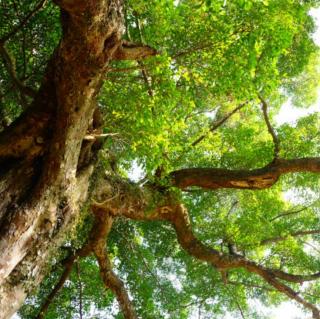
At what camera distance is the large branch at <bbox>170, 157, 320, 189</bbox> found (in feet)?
18.8

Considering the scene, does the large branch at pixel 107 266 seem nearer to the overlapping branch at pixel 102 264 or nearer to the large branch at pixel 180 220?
the overlapping branch at pixel 102 264

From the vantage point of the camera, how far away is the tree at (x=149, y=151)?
148 inches

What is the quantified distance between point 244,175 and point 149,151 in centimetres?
185

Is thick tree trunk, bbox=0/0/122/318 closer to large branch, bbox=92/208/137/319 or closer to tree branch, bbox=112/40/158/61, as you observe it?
tree branch, bbox=112/40/158/61

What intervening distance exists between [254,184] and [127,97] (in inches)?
89.1

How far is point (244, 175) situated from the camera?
5.88 meters

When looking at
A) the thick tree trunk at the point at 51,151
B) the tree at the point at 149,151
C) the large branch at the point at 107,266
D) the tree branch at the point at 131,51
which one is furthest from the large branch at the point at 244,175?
the tree branch at the point at 131,51

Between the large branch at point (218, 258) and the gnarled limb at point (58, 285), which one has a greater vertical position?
the large branch at point (218, 258)

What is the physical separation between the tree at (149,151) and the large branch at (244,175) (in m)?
0.02

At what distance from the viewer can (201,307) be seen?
25.8 ft

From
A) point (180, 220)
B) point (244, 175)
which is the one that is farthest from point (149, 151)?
point (180, 220)

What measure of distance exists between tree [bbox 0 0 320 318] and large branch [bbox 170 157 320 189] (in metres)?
0.02

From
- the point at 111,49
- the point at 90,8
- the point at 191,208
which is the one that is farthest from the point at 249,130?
the point at 90,8

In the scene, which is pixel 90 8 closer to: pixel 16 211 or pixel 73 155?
pixel 73 155
